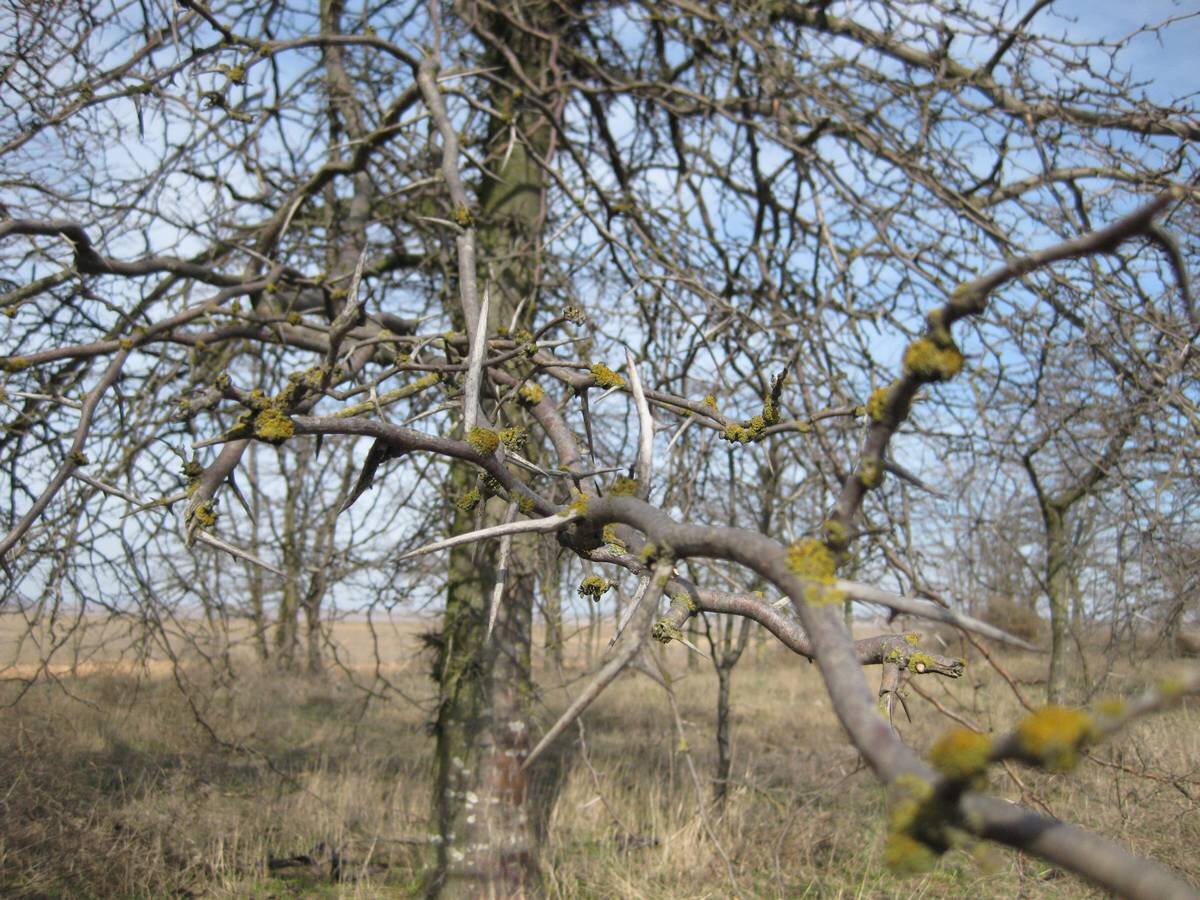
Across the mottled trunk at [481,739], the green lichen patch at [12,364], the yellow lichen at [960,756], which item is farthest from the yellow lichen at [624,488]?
the mottled trunk at [481,739]

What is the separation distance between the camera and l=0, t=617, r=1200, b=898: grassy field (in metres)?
4.04

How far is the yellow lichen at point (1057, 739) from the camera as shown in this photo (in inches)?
19.2

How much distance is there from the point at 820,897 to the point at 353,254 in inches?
150

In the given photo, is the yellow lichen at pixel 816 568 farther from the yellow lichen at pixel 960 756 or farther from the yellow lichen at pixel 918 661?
the yellow lichen at pixel 918 661

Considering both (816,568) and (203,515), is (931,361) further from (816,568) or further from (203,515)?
(203,515)

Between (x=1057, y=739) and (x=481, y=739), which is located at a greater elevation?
(x=1057, y=739)

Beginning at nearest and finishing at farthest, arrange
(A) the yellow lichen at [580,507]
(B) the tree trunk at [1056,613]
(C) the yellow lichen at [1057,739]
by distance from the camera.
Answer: (C) the yellow lichen at [1057,739] → (A) the yellow lichen at [580,507] → (B) the tree trunk at [1056,613]

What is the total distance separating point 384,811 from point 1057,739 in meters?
5.72

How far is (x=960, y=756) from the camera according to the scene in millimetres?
530

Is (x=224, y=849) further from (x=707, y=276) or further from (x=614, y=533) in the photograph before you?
(x=614, y=533)

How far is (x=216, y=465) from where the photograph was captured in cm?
166

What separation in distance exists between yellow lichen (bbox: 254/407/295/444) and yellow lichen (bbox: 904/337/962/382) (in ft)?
2.79

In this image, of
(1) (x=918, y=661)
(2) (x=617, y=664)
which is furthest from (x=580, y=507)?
(1) (x=918, y=661)

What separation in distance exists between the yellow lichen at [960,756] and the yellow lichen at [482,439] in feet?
2.88
